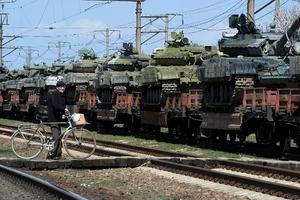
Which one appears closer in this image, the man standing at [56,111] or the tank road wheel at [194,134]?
the man standing at [56,111]

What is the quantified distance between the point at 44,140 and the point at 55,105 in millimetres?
890

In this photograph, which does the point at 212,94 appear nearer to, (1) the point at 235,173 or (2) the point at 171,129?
(2) the point at 171,129

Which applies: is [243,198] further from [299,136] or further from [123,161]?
[299,136]

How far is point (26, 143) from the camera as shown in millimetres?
15984

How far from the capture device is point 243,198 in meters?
10.5

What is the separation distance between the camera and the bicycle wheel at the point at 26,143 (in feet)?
51.3

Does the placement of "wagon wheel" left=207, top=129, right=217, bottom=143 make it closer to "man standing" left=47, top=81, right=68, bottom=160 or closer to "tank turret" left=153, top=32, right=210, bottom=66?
"tank turret" left=153, top=32, right=210, bottom=66

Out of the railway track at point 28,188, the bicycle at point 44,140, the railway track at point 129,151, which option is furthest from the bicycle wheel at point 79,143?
the railway track at point 28,188

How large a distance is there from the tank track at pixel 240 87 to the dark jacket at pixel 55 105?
7.14 m

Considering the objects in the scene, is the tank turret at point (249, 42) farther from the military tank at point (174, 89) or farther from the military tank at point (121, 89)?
the military tank at point (121, 89)

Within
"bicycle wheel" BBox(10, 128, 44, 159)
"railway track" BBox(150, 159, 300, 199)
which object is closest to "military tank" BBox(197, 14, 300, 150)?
"railway track" BBox(150, 159, 300, 199)

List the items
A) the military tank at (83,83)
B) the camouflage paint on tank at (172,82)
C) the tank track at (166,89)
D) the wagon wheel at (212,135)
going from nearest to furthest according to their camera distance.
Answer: the wagon wheel at (212,135)
the camouflage paint on tank at (172,82)
the tank track at (166,89)
the military tank at (83,83)

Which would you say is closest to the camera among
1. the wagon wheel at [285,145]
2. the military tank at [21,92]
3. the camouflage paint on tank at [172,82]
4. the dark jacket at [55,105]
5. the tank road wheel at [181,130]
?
the dark jacket at [55,105]

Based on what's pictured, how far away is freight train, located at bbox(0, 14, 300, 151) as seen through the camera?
19531 millimetres
